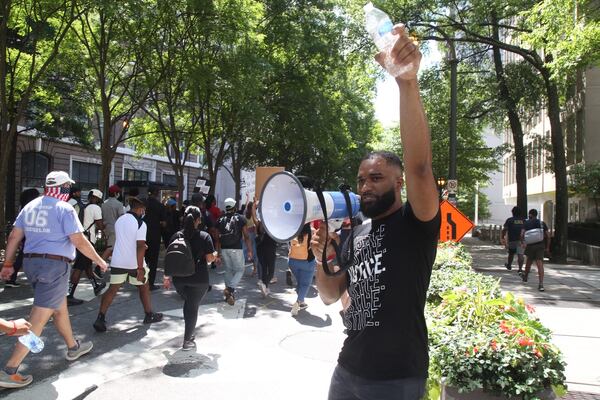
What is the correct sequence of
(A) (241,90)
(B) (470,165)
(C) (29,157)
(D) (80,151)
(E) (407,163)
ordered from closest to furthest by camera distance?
(E) (407,163), (A) (241,90), (C) (29,157), (D) (80,151), (B) (470,165)

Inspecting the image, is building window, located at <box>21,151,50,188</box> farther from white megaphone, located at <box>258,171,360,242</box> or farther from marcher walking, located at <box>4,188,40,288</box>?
white megaphone, located at <box>258,171,360,242</box>

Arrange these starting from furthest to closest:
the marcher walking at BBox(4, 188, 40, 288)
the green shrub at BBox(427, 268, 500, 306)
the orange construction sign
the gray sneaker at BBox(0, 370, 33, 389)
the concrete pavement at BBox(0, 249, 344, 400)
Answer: the orange construction sign
the marcher walking at BBox(4, 188, 40, 288)
the green shrub at BBox(427, 268, 500, 306)
the concrete pavement at BBox(0, 249, 344, 400)
the gray sneaker at BBox(0, 370, 33, 389)

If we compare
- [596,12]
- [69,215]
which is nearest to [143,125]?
[596,12]

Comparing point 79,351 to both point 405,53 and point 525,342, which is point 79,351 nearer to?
point 525,342

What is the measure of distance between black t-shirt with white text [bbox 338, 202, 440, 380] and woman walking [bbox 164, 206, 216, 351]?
3.92m

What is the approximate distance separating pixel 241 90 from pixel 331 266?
12.8 metres

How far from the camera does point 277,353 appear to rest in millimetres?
6000

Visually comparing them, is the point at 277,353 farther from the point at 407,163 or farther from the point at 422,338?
the point at 407,163

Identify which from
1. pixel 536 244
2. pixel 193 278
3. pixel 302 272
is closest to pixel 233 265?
pixel 302 272

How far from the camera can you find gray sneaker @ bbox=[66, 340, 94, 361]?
541 centimetres

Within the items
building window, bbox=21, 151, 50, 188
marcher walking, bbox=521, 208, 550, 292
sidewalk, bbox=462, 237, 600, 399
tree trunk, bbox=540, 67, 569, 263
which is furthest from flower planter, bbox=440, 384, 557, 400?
building window, bbox=21, 151, 50, 188

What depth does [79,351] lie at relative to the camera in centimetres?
550

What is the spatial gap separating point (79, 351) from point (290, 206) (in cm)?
417

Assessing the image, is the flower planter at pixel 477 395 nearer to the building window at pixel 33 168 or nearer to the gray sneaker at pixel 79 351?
the gray sneaker at pixel 79 351
